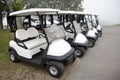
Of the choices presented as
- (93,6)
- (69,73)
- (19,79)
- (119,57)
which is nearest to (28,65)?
(19,79)

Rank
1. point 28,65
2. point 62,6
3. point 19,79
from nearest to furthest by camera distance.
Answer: point 19,79 < point 28,65 < point 62,6

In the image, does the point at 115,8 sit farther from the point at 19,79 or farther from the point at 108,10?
the point at 19,79

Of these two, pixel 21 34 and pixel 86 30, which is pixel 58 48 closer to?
pixel 21 34

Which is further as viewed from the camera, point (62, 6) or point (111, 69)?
point (62, 6)

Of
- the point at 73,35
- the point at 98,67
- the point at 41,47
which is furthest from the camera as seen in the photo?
the point at 73,35

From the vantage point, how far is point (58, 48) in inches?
170

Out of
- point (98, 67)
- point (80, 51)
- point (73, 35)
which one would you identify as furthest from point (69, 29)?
point (98, 67)

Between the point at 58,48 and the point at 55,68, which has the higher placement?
the point at 58,48

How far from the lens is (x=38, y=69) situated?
4.83 m

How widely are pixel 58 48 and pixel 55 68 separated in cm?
60

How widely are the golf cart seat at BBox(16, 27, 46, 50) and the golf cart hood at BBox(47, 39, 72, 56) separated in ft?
2.86

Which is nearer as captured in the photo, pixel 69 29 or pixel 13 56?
pixel 13 56

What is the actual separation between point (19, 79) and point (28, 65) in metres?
0.90

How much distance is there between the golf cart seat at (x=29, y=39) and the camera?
16.1 feet
